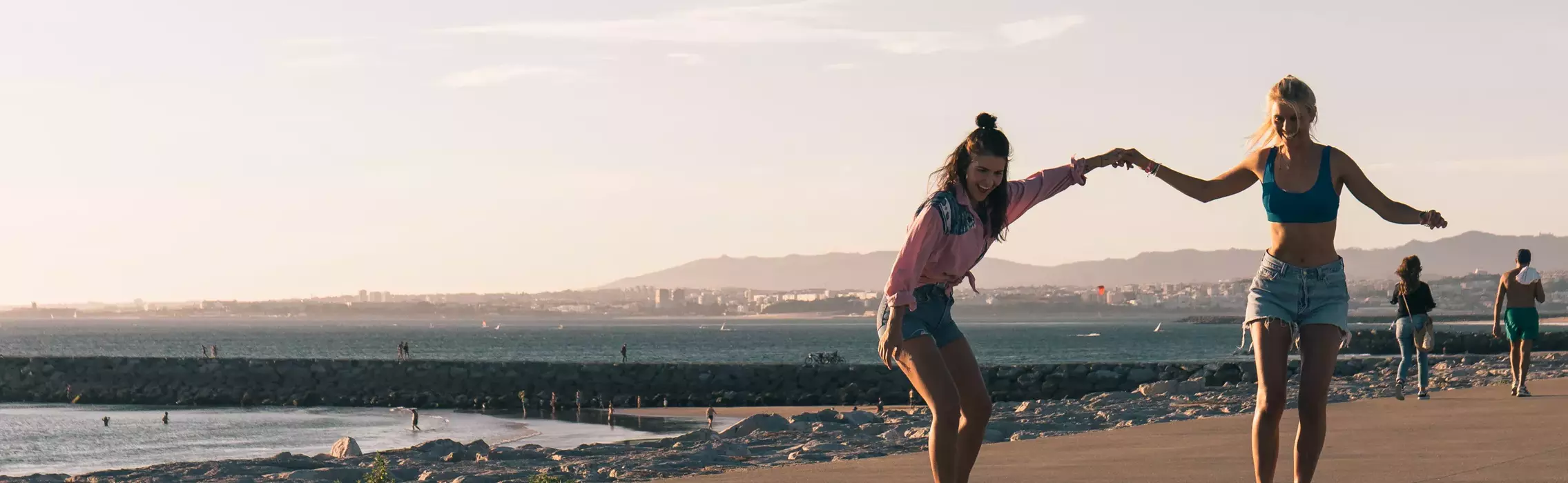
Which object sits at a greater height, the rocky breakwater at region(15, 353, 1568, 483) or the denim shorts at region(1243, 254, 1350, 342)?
the denim shorts at region(1243, 254, 1350, 342)

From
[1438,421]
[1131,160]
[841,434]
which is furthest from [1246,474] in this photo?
[841,434]

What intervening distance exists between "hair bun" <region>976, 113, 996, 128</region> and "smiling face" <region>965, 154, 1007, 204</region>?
14cm

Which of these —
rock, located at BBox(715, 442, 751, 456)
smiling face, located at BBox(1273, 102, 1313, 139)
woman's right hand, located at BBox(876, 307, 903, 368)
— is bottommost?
rock, located at BBox(715, 442, 751, 456)

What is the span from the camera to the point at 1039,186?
5551 mm

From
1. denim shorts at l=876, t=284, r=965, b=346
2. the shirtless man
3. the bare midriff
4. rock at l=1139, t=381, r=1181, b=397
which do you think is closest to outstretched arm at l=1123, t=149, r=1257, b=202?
the bare midriff

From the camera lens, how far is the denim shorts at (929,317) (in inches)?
204

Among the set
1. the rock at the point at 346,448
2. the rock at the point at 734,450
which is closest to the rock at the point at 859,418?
the rock at the point at 734,450

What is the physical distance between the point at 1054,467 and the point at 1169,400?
7556 mm

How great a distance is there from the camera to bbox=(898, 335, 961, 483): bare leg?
16.9ft

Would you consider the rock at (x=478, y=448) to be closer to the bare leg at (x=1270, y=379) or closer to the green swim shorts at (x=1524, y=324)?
the green swim shorts at (x=1524, y=324)

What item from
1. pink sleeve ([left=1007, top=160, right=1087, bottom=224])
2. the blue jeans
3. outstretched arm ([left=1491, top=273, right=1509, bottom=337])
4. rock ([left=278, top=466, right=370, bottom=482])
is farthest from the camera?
the blue jeans

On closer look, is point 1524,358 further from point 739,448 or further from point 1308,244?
point 1308,244

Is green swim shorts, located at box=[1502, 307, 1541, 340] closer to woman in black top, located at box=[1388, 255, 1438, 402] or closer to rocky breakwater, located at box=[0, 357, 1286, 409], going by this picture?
woman in black top, located at box=[1388, 255, 1438, 402]

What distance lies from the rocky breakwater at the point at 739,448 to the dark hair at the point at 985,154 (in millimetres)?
3385
